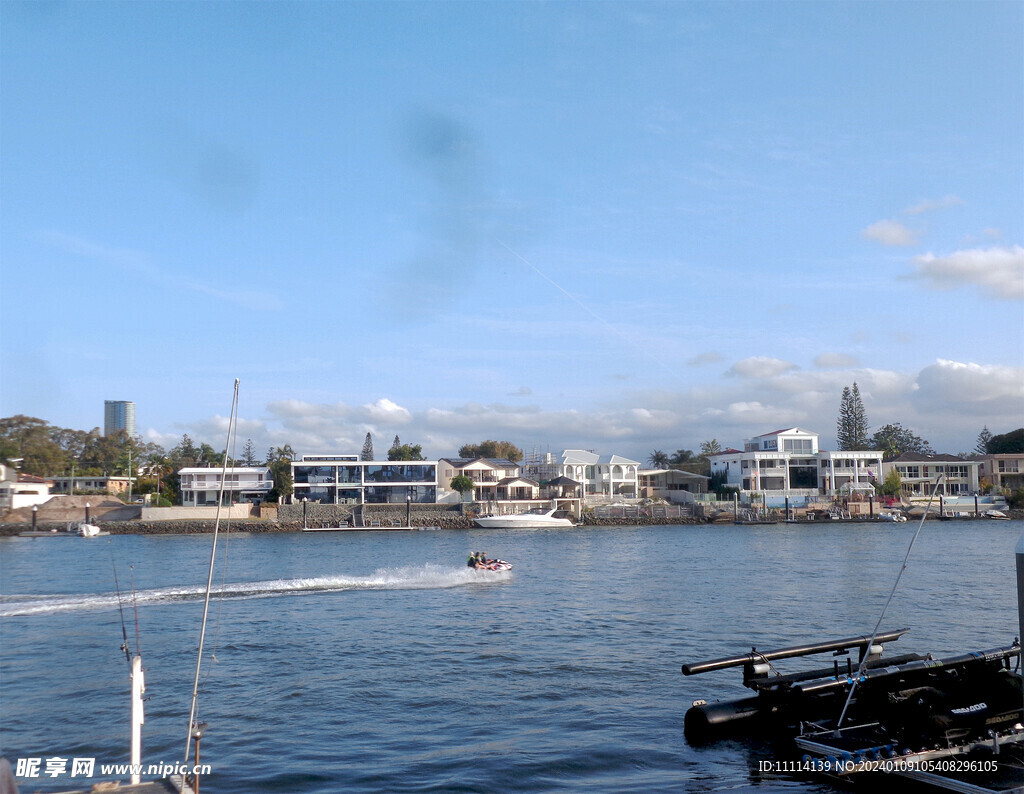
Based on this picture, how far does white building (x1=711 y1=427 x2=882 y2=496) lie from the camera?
3760 inches

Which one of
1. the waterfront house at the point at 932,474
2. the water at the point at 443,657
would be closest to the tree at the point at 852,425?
the waterfront house at the point at 932,474

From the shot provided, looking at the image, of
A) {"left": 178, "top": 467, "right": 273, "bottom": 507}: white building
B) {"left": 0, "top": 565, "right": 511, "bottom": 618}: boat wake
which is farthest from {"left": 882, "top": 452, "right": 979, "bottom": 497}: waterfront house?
{"left": 0, "top": 565, "right": 511, "bottom": 618}: boat wake

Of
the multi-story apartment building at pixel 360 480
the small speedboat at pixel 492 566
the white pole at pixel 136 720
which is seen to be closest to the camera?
the white pole at pixel 136 720

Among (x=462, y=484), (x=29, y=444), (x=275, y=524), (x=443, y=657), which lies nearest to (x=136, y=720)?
(x=29, y=444)

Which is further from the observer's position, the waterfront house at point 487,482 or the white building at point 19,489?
the waterfront house at point 487,482

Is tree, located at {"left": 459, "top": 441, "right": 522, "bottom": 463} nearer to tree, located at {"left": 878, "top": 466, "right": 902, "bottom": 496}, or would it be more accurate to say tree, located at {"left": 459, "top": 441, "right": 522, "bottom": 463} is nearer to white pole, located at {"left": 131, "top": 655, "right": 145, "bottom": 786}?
tree, located at {"left": 878, "top": 466, "right": 902, "bottom": 496}

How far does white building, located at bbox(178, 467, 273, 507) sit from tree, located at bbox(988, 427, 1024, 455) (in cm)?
10250

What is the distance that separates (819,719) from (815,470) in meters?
91.2

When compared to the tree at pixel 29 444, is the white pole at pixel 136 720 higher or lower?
lower

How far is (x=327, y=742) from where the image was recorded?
12.7 meters

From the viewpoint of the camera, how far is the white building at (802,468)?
313 ft

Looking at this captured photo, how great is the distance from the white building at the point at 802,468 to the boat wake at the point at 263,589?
215 feet

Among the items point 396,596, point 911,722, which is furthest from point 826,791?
point 396,596

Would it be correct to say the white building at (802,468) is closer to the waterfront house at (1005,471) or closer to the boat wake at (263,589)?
the waterfront house at (1005,471)
